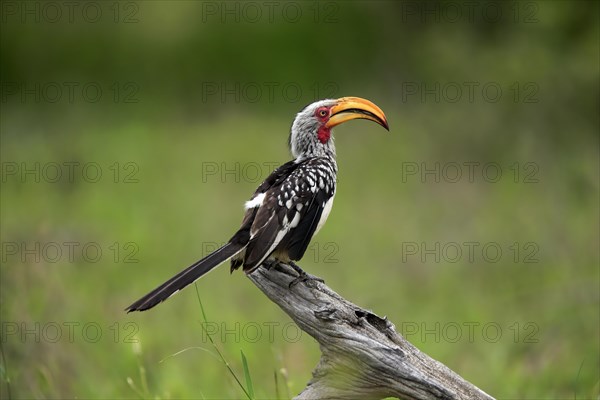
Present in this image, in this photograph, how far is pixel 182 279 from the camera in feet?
11.0

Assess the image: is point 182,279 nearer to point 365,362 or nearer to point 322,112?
point 365,362

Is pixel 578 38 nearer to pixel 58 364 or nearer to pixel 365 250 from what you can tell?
pixel 365 250

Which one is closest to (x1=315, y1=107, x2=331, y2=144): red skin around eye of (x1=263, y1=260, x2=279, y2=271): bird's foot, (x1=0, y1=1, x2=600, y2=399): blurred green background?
(x1=263, y1=260, x2=279, y2=271): bird's foot

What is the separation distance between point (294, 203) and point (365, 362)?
998 millimetres

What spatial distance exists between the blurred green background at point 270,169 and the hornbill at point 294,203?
52 centimetres

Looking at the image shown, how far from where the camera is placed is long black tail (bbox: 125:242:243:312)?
10.4ft

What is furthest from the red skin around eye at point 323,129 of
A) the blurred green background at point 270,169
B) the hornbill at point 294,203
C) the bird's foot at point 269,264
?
the blurred green background at point 270,169

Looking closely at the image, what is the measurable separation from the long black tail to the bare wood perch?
0.37m

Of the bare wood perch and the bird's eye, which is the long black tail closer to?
the bare wood perch

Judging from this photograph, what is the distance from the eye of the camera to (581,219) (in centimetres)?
811

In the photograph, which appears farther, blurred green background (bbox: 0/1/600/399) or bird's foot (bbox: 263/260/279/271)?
blurred green background (bbox: 0/1/600/399)

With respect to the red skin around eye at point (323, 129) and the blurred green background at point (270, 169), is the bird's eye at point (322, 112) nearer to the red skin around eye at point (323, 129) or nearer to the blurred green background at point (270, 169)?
the red skin around eye at point (323, 129)

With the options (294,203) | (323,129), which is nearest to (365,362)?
(294,203)

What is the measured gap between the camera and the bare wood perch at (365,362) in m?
3.04
